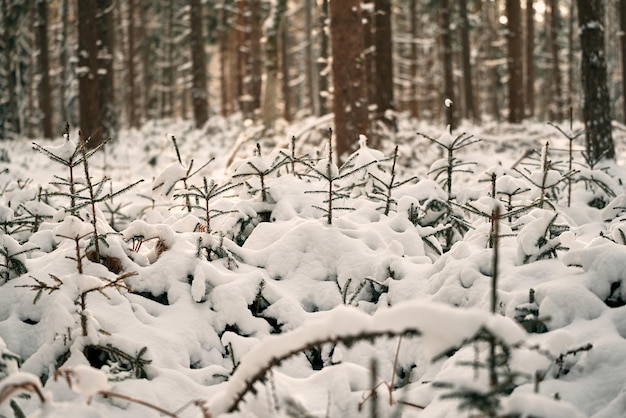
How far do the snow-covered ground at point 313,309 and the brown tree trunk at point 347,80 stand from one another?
3610mm

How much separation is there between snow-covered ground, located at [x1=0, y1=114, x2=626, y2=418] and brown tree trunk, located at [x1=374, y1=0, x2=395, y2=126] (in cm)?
915

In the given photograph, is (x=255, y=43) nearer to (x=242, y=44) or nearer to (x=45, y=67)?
(x=242, y=44)

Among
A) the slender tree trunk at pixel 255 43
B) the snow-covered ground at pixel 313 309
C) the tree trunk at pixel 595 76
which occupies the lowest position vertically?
the snow-covered ground at pixel 313 309

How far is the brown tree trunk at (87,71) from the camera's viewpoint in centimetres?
1266

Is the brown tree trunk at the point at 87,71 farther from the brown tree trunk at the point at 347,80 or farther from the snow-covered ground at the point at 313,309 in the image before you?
the snow-covered ground at the point at 313,309

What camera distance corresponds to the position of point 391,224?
4062 millimetres

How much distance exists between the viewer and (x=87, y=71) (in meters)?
12.6

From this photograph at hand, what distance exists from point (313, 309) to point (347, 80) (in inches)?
216

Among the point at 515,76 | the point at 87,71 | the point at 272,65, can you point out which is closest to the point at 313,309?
the point at 272,65

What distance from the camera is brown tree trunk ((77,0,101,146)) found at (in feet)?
41.5

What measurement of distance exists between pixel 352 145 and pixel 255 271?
16.7 feet

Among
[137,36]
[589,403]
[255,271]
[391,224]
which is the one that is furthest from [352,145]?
[137,36]

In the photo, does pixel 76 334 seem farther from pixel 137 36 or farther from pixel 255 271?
pixel 137 36

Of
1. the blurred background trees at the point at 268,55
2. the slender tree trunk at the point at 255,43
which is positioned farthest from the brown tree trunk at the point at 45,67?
the slender tree trunk at the point at 255,43
